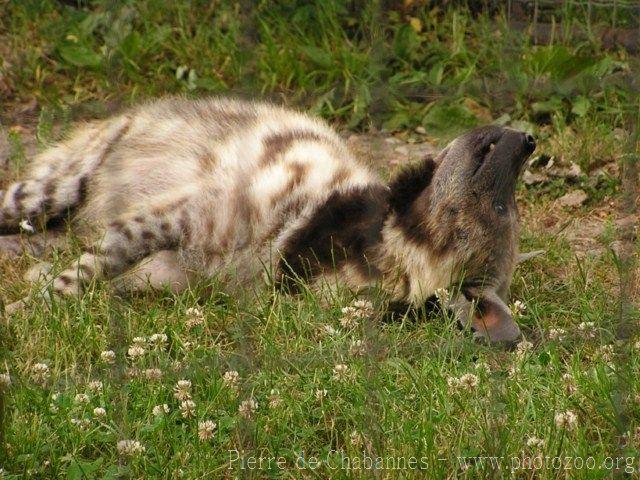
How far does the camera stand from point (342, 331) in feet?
10.6

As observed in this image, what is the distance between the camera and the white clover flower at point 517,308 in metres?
3.36

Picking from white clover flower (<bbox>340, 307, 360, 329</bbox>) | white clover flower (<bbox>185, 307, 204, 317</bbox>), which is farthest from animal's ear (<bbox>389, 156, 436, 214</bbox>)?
white clover flower (<bbox>185, 307, 204, 317</bbox>)

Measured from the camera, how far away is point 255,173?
3850mm

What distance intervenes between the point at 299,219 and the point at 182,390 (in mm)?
988

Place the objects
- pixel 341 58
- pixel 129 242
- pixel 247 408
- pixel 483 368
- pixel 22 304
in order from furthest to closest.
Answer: pixel 341 58
pixel 129 242
pixel 22 304
pixel 483 368
pixel 247 408

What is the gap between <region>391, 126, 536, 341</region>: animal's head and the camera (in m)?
3.47

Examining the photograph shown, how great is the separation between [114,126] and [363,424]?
1973 mm

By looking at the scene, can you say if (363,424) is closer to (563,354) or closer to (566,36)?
(563,354)

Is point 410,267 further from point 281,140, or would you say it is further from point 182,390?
point 182,390

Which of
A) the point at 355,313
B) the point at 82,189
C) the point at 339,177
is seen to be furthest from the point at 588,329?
the point at 82,189

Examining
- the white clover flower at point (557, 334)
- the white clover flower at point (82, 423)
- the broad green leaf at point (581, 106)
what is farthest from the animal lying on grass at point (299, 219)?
the broad green leaf at point (581, 106)

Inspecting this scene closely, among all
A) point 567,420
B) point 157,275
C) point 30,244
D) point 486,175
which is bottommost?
point 30,244

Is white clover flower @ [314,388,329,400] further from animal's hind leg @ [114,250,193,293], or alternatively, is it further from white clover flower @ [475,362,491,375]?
animal's hind leg @ [114,250,193,293]

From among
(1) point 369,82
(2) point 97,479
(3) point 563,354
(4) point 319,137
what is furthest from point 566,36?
(2) point 97,479
